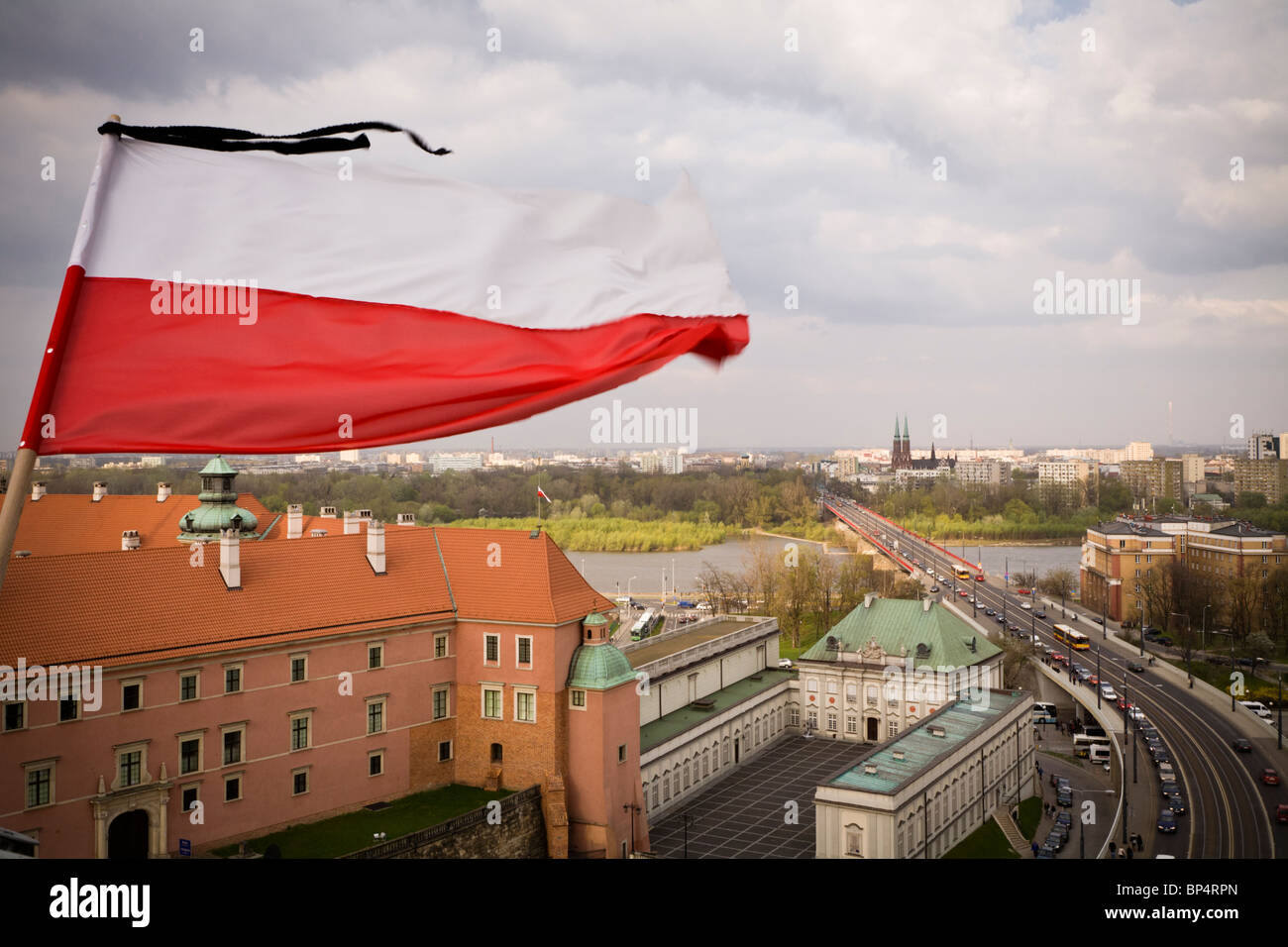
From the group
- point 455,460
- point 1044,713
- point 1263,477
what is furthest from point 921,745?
point 455,460

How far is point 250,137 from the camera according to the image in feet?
8.39

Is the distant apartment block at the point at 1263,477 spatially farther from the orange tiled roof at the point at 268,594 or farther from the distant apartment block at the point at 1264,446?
the orange tiled roof at the point at 268,594

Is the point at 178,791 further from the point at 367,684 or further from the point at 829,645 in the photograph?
the point at 829,645

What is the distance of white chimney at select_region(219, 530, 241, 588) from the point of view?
49.2 feet

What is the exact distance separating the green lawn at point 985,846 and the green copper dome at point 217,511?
51.3 ft

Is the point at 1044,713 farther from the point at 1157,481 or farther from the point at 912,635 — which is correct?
the point at 1157,481

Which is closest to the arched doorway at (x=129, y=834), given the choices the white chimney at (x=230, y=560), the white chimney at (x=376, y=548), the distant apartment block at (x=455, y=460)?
the white chimney at (x=230, y=560)

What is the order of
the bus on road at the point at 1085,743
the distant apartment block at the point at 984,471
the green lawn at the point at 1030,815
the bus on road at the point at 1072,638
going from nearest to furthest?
the green lawn at the point at 1030,815 < the bus on road at the point at 1085,743 < the bus on road at the point at 1072,638 < the distant apartment block at the point at 984,471

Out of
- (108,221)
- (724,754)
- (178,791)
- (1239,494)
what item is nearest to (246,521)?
(178,791)

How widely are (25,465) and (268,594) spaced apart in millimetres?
13931

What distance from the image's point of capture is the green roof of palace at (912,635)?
2781 cm

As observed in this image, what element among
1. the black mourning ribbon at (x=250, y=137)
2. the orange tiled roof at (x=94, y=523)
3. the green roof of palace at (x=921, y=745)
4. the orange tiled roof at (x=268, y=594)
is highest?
the black mourning ribbon at (x=250, y=137)

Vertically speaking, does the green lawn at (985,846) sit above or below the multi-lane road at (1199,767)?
below

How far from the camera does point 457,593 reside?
57.2 feet
